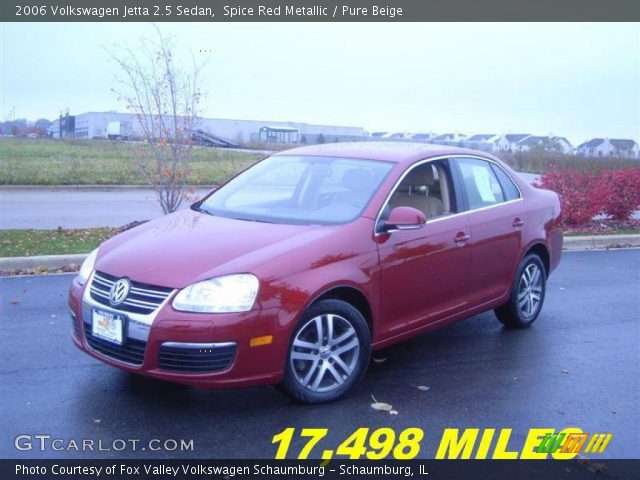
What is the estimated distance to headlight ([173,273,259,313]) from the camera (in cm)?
429

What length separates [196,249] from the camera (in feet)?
15.4

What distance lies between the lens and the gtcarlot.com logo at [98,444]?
4.11m

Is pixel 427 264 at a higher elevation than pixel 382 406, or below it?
higher

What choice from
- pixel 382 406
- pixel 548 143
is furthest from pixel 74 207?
pixel 548 143

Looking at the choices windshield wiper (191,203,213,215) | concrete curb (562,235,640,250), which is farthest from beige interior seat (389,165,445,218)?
concrete curb (562,235,640,250)

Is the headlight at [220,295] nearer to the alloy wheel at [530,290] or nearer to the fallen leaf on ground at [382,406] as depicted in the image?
the fallen leaf on ground at [382,406]

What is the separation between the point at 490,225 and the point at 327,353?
214cm

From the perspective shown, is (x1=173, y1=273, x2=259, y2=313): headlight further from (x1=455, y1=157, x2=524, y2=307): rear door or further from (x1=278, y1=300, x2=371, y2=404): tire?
(x1=455, y1=157, x2=524, y2=307): rear door

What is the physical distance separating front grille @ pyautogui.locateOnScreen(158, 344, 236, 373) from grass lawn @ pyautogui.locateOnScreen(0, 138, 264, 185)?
9.32 metres

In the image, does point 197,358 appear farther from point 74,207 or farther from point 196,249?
point 74,207

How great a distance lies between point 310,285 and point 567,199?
10833mm

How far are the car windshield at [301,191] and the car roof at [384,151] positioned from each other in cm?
8

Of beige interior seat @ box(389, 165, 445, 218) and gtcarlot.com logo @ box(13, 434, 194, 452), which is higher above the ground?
beige interior seat @ box(389, 165, 445, 218)

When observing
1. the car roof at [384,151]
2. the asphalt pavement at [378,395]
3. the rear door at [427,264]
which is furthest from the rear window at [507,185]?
the asphalt pavement at [378,395]
